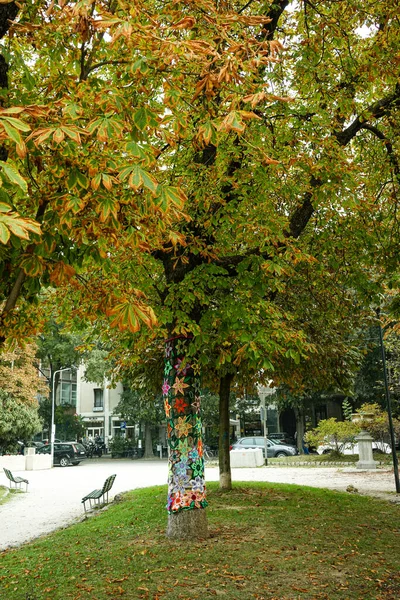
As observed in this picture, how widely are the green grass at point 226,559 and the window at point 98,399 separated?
160ft

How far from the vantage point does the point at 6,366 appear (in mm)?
34062

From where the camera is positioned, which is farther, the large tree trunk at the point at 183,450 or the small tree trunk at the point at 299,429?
the small tree trunk at the point at 299,429

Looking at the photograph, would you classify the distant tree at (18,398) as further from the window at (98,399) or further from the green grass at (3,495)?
the window at (98,399)

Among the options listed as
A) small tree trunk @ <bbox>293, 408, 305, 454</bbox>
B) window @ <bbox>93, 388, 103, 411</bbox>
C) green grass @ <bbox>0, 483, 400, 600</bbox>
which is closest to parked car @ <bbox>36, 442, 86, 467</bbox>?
small tree trunk @ <bbox>293, 408, 305, 454</bbox>

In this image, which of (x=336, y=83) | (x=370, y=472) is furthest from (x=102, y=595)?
(x=370, y=472)

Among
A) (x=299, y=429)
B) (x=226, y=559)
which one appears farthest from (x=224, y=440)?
(x=299, y=429)

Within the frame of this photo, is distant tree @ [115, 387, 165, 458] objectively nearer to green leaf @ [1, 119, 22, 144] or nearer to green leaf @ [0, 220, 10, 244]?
green leaf @ [1, 119, 22, 144]

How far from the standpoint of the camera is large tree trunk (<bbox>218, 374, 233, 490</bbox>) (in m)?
14.2

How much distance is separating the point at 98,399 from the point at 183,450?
52.5 metres

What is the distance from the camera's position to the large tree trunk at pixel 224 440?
14.2 meters

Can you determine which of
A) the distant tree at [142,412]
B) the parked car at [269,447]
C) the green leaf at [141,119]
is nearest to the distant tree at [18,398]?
the distant tree at [142,412]

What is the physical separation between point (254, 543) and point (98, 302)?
499 centimetres

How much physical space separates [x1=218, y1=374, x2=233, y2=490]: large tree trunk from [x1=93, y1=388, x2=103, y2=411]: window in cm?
4617

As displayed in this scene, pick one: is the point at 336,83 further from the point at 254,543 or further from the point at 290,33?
the point at 254,543
